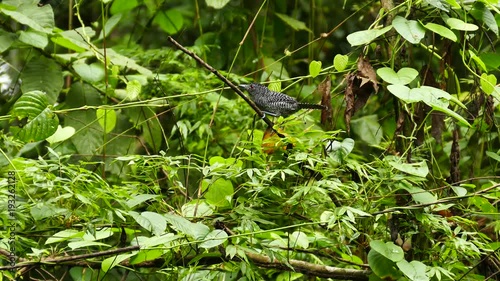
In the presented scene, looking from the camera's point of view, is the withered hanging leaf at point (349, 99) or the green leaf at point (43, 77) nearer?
the withered hanging leaf at point (349, 99)

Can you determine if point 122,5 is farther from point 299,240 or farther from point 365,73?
point 299,240

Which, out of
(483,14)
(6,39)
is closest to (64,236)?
(6,39)

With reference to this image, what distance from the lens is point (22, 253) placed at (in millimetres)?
1375

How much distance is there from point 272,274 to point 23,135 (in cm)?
63

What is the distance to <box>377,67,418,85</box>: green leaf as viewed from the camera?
52.7 inches

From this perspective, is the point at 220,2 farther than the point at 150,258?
Yes

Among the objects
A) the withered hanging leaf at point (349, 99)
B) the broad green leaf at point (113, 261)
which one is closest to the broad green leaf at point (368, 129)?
the withered hanging leaf at point (349, 99)

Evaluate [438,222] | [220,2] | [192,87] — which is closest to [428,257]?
[438,222]

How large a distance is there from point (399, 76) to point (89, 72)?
0.89 m

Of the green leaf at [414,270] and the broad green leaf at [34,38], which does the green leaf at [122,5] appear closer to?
the broad green leaf at [34,38]

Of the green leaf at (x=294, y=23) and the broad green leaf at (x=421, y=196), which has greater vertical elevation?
the green leaf at (x=294, y=23)

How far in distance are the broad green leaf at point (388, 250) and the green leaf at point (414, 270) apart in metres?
0.01

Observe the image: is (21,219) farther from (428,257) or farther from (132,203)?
(428,257)

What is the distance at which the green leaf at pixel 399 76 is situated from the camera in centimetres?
134
